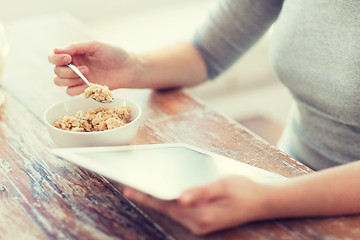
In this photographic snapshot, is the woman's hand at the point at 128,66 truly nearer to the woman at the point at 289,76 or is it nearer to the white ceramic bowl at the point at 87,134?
the woman at the point at 289,76

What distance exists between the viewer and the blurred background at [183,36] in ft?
6.98

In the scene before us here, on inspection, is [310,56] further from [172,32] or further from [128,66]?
[172,32]

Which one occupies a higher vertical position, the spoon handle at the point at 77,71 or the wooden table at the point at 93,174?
the spoon handle at the point at 77,71

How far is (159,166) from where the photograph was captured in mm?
637

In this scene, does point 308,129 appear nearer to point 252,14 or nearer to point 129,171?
point 252,14

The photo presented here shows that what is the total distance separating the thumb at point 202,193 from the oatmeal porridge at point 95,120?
225 millimetres

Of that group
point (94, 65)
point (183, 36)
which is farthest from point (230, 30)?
point (183, 36)

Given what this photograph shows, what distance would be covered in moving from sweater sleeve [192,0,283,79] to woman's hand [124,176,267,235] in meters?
0.59

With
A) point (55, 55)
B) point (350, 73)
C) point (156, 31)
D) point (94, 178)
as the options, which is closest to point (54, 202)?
point (94, 178)

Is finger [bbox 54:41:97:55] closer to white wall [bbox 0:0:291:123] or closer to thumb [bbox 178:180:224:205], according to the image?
thumb [bbox 178:180:224:205]

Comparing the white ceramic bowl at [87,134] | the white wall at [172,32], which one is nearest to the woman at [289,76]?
the white ceramic bowl at [87,134]

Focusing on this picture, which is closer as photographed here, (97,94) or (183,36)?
(97,94)

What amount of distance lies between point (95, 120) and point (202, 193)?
0.88 feet

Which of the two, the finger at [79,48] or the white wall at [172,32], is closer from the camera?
the finger at [79,48]
